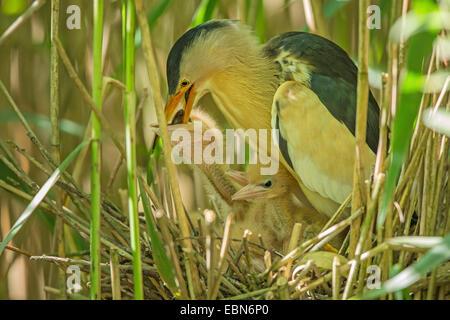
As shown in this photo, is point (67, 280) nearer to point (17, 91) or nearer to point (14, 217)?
point (14, 217)

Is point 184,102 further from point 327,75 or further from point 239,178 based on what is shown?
point 327,75

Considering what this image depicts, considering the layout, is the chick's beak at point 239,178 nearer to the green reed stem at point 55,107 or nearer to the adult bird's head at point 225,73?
the adult bird's head at point 225,73

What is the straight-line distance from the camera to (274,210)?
1.41 meters

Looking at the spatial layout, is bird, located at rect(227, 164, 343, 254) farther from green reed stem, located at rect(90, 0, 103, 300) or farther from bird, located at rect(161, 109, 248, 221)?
green reed stem, located at rect(90, 0, 103, 300)

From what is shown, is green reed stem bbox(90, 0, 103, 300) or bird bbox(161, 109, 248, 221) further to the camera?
bird bbox(161, 109, 248, 221)

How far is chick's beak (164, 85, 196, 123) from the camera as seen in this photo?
4.64 ft

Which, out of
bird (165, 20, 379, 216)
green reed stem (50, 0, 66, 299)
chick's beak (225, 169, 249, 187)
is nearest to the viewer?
green reed stem (50, 0, 66, 299)

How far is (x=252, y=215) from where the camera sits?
1.41m

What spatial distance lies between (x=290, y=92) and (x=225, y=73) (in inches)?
10.2

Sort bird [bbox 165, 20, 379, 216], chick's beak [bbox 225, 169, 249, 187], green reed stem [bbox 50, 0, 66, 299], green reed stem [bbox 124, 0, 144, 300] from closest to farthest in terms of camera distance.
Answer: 1. green reed stem [bbox 124, 0, 144, 300]
2. green reed stem [bbox 50, 0, 66, 299]
3. bird [bbox 165, 20, 379, 216]
4. chick's beak [bbox 225, 169, 249, 187]

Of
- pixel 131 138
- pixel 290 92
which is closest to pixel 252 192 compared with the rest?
pixel 290 92

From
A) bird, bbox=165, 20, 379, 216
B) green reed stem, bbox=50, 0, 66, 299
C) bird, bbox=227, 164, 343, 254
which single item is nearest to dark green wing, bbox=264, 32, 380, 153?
bird, bbox=165, 20, 379, 216

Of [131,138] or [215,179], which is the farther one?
[215,179]

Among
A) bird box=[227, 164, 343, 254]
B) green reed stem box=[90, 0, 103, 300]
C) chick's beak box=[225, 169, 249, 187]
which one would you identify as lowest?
bird box=[227, 164, 343, 254]
